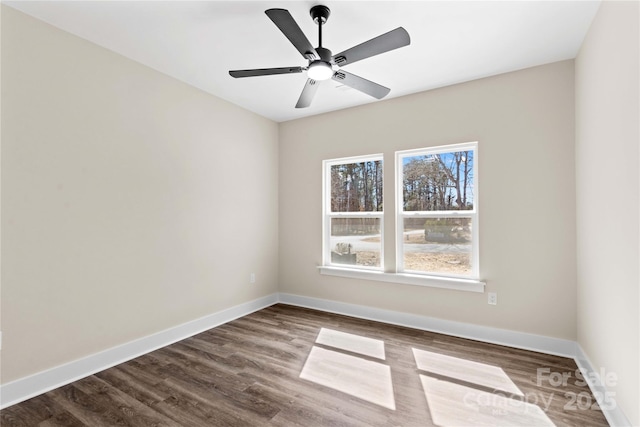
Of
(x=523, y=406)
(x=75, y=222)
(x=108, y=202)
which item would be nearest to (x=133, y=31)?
(x=108, y=202)

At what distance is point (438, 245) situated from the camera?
3.41m

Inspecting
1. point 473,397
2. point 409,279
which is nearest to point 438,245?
point 409,279

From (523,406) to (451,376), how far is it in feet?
1.63

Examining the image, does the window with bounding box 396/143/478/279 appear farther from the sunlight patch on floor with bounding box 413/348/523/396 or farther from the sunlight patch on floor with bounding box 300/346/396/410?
the sunlight patch on floor with bounding box 300/346/396/410

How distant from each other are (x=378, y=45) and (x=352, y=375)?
8.01ft

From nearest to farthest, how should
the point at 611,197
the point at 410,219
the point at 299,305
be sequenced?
the point at 611,197, the point at 410,219, the point at 299,305

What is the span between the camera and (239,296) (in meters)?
3.91

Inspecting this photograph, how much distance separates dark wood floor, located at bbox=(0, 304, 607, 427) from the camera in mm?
1913

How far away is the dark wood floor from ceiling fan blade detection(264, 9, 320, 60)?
2366mm

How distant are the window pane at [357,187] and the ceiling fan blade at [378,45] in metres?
1.90

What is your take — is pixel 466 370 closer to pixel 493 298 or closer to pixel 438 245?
pixel 493 298

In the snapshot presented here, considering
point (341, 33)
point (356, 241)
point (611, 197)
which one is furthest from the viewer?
point (356, 241)

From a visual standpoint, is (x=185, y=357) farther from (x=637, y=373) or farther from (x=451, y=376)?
(x=637, y=373)

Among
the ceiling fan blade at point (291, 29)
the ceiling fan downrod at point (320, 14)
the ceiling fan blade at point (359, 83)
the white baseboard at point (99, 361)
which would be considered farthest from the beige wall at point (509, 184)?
the white baseboard at point (99, 361)
